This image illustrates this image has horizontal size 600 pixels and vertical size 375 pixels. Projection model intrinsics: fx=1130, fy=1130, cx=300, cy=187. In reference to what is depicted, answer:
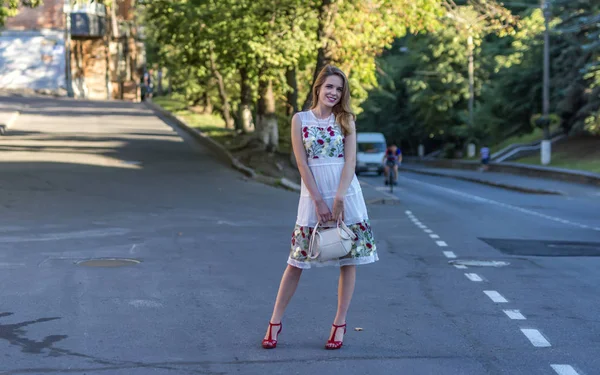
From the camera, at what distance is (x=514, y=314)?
9195 millimetres

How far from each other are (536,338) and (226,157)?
28.4 m

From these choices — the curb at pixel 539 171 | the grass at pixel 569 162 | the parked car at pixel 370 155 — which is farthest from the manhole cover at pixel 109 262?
the parked car at pixel 370 155

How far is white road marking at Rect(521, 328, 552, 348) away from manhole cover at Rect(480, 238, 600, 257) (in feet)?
20.6

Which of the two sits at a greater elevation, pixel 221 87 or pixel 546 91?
pixel 221 87

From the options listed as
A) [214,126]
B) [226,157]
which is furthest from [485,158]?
[226,157]

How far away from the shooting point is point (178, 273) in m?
11.7

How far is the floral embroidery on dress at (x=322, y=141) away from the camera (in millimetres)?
7402

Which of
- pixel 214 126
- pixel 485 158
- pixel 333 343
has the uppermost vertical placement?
pixel 333 343

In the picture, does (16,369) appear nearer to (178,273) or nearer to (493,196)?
(178,273)

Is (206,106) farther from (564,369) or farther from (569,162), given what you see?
(564,369)

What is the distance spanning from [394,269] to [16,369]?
635cm

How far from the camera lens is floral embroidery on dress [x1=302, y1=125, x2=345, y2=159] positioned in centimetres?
740

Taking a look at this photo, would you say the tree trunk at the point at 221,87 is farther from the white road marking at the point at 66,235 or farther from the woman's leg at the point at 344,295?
the woman's leg at the point at 344,295

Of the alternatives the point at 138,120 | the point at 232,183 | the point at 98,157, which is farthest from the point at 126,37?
the point at 232,183
